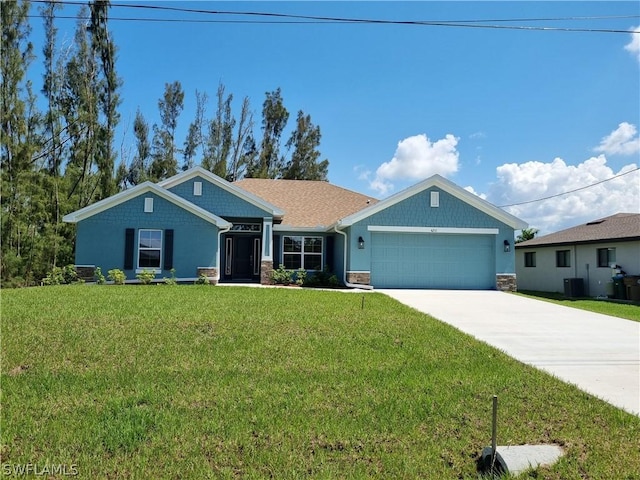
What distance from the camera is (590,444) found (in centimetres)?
357

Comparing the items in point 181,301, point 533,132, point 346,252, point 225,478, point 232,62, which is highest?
point 232,62

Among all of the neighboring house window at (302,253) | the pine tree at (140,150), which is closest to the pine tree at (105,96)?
the pine tree at (140,150)

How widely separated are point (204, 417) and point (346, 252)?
12896 millimetres

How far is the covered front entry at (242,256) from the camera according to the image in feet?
62.6

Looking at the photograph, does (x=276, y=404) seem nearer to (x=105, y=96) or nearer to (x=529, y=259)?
(x=529, y=259)

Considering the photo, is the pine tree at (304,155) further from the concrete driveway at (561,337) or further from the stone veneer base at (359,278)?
the concrete driveway at (561,337)

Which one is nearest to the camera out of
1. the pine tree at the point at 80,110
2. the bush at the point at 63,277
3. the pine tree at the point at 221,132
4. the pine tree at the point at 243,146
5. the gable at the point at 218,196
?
the bush at the point at 63,277

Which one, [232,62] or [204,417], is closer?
[204,417]

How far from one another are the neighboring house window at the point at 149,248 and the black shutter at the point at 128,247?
28cm

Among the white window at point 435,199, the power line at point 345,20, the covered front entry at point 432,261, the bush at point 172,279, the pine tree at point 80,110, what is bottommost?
the bush at point 172,279

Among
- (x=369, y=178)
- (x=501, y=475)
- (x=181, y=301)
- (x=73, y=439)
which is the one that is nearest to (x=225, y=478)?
(x=73, y=439)

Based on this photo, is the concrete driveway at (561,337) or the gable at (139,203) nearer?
the concrete driveway at (561,337)

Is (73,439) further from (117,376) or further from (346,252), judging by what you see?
(346,252)

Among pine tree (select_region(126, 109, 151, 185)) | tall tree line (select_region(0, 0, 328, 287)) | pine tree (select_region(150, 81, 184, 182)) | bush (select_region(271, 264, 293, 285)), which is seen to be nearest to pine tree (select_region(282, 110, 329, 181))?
tall tree line (select_region(0, 0, 328, 287))
